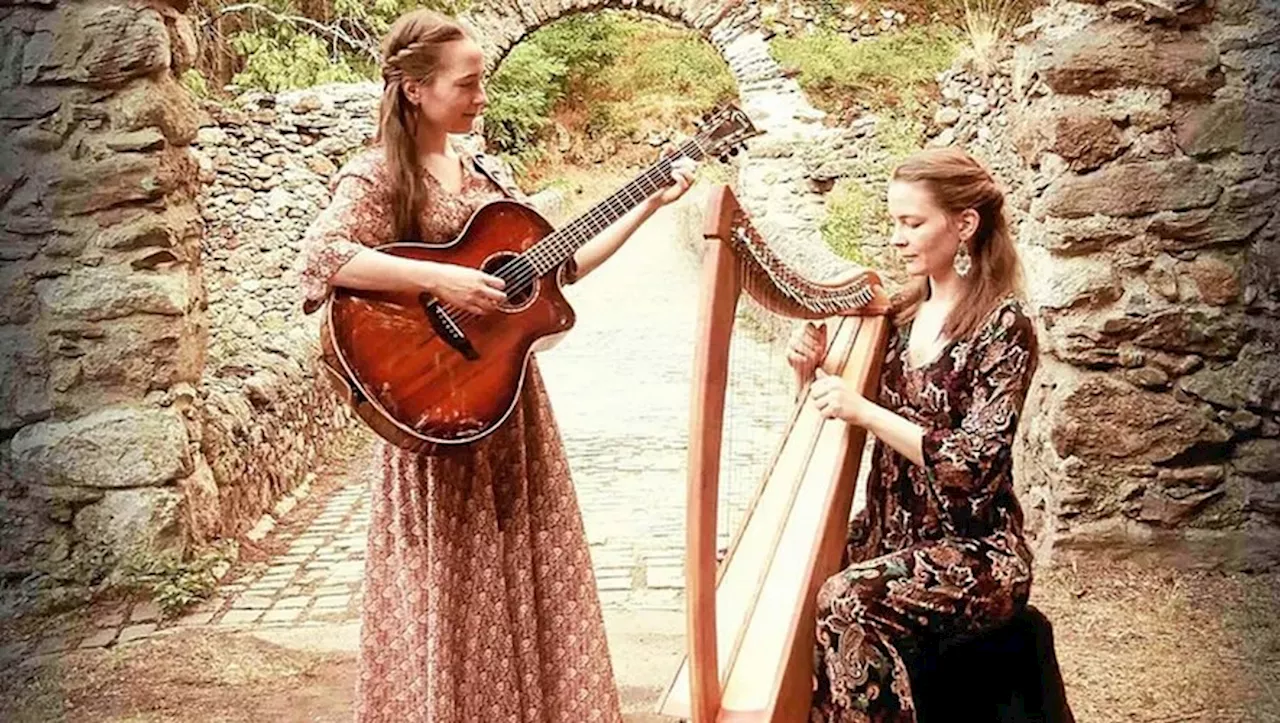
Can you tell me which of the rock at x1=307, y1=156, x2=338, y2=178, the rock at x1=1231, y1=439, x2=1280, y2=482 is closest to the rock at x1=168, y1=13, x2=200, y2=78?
the rock at x1=1231, y1=439, x2=1280, y2=482

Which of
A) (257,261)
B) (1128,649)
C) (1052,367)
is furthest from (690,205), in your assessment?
(1128,649)

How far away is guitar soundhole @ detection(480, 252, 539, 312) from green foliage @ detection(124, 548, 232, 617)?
197 centimetres

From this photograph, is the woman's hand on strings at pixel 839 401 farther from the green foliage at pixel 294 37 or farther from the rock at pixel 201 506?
the green foliage at pixel 294 37

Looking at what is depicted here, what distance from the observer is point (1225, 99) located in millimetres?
3396

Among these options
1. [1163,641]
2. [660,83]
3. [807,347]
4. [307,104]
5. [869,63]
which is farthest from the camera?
[660,83]

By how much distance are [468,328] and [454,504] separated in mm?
293

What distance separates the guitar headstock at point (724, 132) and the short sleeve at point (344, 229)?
1.60 ft

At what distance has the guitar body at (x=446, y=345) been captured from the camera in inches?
74.0

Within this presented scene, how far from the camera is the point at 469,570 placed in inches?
81.9

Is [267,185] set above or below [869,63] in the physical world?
below

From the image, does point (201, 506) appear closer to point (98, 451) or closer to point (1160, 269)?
point (98, 451)

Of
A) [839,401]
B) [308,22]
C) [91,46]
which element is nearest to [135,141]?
[91,46]

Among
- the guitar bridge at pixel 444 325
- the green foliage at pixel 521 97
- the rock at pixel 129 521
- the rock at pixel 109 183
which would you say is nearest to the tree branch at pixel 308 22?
the green foliage at pixel 521 97

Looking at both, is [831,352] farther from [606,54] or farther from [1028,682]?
[606,54]
